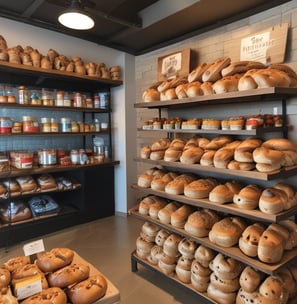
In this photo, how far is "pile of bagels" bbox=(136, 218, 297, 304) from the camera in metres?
1.59

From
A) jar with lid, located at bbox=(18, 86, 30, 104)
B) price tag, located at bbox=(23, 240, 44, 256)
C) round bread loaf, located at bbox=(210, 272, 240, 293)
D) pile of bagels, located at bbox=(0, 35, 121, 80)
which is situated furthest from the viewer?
jar with lid, located at bbox=(18, 86, 30, 104)

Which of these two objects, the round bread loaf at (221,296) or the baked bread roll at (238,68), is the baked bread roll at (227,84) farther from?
the round bread loaf at (221,296)

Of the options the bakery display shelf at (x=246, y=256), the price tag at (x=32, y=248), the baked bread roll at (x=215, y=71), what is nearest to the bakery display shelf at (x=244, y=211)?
the bakery display shelf at (x=246, y=256)

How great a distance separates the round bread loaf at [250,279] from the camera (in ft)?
5.27

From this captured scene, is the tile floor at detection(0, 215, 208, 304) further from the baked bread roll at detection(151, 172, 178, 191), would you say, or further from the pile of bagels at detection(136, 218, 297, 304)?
the baked bread roll at detection(151, 172, 178, 191)

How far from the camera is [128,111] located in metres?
3.79

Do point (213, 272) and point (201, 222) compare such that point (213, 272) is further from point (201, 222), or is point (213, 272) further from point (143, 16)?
point (143, 16)

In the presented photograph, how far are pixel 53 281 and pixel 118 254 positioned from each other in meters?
1.71

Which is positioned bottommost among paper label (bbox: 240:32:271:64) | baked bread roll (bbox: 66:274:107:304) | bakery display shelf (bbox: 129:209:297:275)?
bakery display shelf (bbox: 129:209:297:275)

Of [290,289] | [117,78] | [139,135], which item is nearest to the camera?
[290,289]

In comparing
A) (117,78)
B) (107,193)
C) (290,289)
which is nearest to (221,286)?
(290,289)

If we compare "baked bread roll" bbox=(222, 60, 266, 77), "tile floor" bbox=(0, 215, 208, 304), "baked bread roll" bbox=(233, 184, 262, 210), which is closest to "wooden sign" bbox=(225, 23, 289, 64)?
"baked bread roll" bbox=(222, 60, 266, 77)

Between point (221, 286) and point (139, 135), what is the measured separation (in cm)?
248

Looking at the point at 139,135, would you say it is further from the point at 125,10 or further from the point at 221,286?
the point at 221,286
